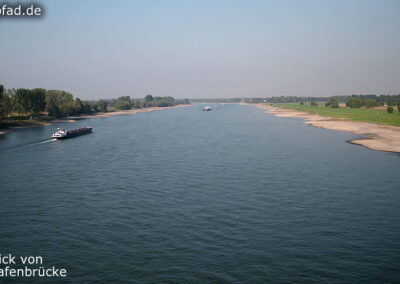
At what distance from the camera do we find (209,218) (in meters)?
32.3

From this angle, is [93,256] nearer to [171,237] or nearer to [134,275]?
[134,275]

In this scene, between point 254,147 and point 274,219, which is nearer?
point 274,219

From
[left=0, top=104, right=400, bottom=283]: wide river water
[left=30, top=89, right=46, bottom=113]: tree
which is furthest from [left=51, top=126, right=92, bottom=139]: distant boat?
[left=30, top=89, right=46, bottom=113]: tree

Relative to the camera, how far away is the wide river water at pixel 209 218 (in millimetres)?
23344

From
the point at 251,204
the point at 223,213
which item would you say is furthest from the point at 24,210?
the point at 251,204

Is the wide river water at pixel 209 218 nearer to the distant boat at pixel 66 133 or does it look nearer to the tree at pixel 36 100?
the distant boat at pixel 66 133

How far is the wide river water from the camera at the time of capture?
23.3 meters

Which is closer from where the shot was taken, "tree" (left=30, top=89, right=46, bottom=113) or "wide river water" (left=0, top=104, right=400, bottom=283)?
"wide river water" (left=0, top=104, right=400, bottom=283)

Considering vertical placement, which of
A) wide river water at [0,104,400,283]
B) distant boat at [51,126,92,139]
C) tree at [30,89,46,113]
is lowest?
wide river water at [0,104,400,283]

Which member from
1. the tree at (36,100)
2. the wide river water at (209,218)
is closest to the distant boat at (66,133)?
the wide river water at (209,218)

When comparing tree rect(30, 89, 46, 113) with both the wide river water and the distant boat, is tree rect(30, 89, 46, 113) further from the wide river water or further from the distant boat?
the wide river water

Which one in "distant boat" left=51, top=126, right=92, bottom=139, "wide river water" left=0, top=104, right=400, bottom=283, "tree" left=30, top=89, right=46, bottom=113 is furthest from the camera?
"tree" left=30, top=89, right=46, bottom=113

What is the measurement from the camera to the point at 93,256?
2520 centimetres

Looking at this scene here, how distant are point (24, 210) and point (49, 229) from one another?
7180mm
